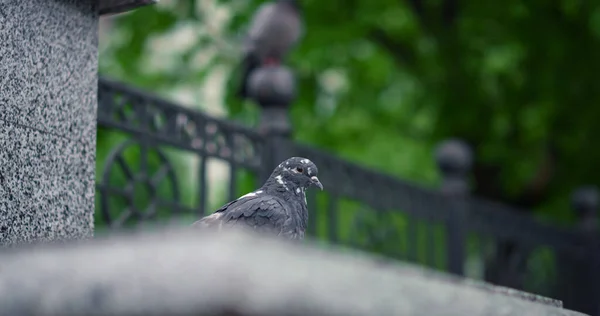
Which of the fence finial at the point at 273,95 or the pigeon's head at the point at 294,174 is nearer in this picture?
the pigeon's head at the point at 294,174

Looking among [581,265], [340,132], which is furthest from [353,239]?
[581,265]

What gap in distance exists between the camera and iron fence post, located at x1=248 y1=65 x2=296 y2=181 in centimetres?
596

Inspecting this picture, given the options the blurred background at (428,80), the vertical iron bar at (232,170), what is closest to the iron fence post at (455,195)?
the blurred background at (428,80)

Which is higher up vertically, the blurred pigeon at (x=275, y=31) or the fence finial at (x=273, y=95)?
the blurred pigeon at (x=275, y=31)

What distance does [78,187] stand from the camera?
305 centimetres

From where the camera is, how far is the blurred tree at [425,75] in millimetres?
9523

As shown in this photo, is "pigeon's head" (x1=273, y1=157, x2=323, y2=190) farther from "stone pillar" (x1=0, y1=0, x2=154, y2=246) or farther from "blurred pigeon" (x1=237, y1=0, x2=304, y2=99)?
"blurred pigeon" (x1=237, y1=0, x2=304, y2=99)

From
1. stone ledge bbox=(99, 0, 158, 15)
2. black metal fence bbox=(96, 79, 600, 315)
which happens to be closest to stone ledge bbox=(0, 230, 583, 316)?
stone ledge bbox=(99, 0, 158, 15)

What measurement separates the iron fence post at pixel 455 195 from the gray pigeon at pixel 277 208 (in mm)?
5205

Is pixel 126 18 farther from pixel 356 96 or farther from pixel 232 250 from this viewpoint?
pixel 232 250

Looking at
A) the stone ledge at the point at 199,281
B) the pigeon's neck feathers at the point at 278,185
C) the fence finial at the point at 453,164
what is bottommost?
the fence finial at the point at 453,164

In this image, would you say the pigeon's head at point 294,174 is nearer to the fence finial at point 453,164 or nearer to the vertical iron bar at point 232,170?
the vertical iron bar at point 232,170

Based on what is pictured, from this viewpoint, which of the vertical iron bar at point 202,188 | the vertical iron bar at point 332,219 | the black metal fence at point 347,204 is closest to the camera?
the black metal fence at point 347,204

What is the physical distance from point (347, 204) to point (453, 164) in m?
4.05
